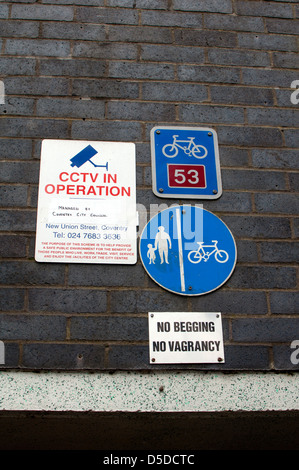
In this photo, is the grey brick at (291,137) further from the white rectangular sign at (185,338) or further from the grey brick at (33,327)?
the grey brick at (33,327)

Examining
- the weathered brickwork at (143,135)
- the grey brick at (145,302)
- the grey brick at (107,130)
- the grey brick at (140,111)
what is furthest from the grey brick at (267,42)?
the grey brick at (145,302)

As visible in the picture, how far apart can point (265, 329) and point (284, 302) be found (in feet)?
0.58

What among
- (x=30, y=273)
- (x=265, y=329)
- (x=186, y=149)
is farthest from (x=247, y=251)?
(x=30, y=273)

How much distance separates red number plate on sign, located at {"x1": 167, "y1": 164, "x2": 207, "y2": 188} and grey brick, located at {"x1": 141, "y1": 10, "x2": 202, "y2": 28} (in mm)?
990

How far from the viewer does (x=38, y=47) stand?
2.88 meters

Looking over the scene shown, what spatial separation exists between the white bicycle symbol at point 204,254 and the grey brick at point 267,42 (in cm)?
135

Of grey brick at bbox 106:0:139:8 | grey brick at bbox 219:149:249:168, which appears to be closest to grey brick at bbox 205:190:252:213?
grey brick at bbox 219:149:249:168

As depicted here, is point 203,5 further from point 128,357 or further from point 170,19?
point 128,357

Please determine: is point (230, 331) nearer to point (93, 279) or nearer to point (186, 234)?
point (186, 234)

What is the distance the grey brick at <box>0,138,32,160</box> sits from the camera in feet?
8.57

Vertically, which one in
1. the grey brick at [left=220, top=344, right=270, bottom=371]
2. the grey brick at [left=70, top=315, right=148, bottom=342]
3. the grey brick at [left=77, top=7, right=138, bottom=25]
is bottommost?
the grey brick at [left=220, top=344, right=270, bottom=371]

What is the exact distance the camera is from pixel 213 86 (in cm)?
287

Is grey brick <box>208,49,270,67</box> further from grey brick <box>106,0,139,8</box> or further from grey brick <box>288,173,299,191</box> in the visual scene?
grey brick <box>288,173,299,191</box>
